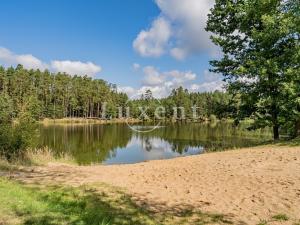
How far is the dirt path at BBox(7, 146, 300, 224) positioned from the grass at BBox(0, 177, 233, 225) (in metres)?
0.47

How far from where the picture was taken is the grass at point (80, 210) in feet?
21.4

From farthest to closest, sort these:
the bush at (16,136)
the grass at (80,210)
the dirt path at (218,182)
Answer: the bush at (16,136) < the dirt path at (218,182) < the grass at (80,210)

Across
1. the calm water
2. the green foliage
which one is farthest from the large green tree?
the green foliage

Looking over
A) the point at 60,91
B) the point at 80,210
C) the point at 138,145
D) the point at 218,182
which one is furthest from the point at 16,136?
the point at 60,91

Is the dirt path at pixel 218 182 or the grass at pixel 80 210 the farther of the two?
the dirt path at pixel 218 182

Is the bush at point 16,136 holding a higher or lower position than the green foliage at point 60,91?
lower

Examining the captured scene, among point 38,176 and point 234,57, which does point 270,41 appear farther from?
point 38,176

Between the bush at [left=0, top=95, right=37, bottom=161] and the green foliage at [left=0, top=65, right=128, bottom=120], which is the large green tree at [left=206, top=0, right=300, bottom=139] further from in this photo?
the green foliage at [left=0, top=65, right=128, bottom=120]

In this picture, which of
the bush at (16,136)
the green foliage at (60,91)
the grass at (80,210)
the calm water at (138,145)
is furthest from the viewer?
the green foliage at (60,91)

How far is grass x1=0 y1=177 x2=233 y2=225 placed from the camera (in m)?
6.51

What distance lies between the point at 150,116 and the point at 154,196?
368 ft

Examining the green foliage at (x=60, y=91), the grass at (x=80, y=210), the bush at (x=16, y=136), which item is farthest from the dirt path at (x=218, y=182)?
the green foliage at (x=60, y=91)

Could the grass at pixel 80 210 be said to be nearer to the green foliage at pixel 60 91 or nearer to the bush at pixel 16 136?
the bush at pixel 16 136

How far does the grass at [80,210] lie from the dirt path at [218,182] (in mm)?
469
